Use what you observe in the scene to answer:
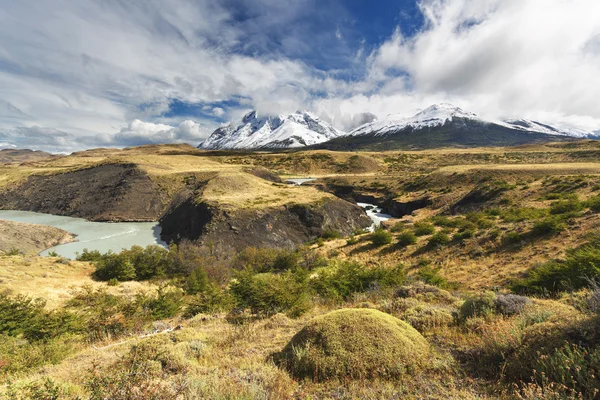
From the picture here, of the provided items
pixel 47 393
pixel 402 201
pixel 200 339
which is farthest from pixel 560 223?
pixel 402 201

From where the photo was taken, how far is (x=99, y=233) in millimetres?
43062

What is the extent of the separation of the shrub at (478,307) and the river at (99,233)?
128ft

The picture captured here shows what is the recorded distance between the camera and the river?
1417 inches

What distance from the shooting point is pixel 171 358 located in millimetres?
6250

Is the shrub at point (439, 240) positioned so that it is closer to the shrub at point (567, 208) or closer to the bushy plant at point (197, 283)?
the shrub at point (567, 208)

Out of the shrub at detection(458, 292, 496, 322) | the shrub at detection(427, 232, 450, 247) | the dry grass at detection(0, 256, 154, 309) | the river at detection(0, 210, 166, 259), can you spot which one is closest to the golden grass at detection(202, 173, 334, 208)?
the river at detection(0, 210, 166, 259)

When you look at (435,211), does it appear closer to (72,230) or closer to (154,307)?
(154,307)

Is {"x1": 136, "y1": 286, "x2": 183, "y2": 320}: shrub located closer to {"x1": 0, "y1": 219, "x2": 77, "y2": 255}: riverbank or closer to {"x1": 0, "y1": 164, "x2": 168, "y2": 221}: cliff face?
{"x1": 0, "y1": 219, "x2": 77, "y2": 255}: riverbank

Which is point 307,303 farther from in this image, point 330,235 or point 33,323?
point 330,235

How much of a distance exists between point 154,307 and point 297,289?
7833mm

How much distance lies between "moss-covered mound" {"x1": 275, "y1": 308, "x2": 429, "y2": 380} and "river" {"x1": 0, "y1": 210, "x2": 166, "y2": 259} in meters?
37.2

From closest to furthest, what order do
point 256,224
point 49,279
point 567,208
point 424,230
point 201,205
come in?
point 49,279 < point 567,208 < point 424,230 < point 256,224 < point 201,205

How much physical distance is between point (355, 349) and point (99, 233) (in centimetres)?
5050

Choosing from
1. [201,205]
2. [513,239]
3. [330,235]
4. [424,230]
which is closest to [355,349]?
[513,239]
